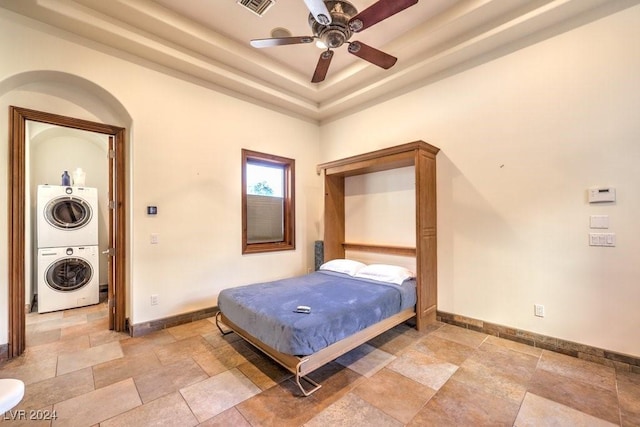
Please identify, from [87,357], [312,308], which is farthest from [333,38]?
[87,357]

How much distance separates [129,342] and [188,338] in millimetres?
602

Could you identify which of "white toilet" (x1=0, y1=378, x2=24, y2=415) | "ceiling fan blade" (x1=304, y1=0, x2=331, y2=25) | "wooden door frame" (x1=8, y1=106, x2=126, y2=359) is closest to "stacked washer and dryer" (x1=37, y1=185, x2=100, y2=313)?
"wooden door frame" (x1=8, y1=106, x2=126, y2=359)

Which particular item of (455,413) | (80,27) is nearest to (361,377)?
(455,413)

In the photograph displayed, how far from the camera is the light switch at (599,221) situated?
243cm

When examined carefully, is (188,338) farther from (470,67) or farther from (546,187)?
(470,67)

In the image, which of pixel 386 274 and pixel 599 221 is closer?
pixel 599 221

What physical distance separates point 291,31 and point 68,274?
478 cm

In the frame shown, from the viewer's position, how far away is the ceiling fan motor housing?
2164 millimetres

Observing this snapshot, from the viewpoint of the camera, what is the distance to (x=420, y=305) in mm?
3199

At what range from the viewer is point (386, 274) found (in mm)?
3336

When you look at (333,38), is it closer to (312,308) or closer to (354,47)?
(354,47)

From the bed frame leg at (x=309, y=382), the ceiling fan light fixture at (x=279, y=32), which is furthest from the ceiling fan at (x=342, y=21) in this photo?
the bed frame leg at (x=309, y=382)

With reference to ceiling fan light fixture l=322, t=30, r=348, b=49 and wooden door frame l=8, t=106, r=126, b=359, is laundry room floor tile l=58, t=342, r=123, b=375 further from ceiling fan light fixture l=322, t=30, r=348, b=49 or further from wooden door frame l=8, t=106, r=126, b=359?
ceiling fan light fixture l=322, t=30, r=348, b=49

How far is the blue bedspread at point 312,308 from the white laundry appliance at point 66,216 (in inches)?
123
